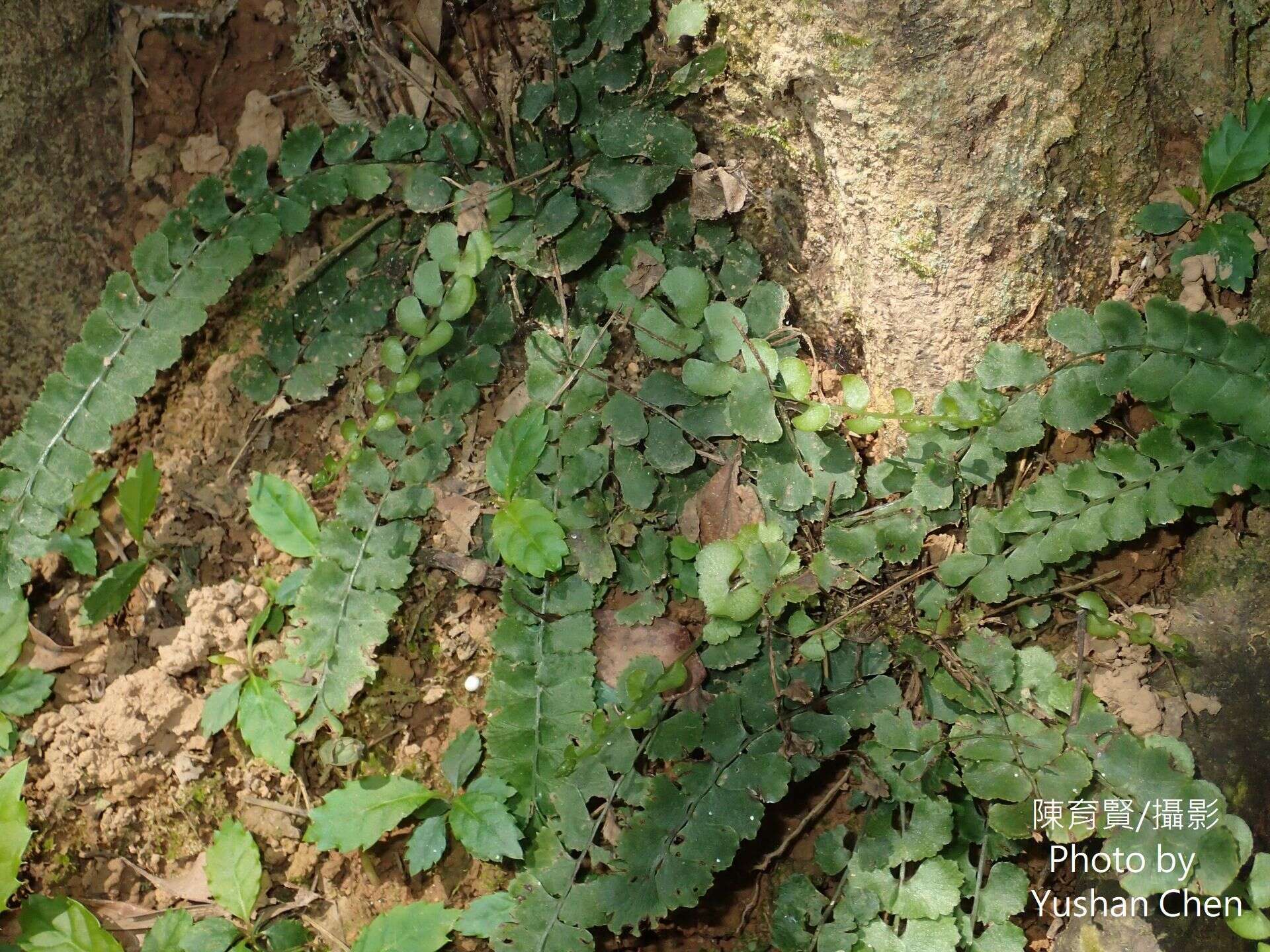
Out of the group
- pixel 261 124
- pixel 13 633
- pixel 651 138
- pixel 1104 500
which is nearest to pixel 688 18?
pixel 651 138

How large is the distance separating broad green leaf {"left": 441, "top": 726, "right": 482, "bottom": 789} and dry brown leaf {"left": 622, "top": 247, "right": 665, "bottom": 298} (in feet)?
3.56

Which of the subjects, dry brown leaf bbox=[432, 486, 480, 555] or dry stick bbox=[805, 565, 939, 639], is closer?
dry stick bbox=[805, 565, 939, 639]

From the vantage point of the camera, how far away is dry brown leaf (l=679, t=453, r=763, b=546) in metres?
2.25

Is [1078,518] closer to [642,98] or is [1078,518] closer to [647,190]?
[647,190]

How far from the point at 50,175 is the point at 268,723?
5.41ft

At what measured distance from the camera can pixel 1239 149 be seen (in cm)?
198

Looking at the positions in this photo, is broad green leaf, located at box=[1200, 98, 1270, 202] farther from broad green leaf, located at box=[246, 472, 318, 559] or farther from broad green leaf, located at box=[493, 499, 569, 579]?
broad green leaf, located at box=[246, 472, 318, 559]

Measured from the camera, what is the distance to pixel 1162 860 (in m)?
1.83

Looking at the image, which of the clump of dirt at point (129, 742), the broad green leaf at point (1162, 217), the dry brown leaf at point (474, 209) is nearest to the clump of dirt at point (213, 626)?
the clump of dirt at point (129, 742)

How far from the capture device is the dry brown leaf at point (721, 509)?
225cm

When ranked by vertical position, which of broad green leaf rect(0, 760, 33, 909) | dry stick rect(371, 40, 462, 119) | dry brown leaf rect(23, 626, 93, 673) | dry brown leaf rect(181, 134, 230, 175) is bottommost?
broad green leaf rect(0, 760, 33, 909)

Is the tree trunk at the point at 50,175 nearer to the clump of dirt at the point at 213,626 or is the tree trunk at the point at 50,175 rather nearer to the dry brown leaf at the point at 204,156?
the dry brown leaf at the point at 204,156

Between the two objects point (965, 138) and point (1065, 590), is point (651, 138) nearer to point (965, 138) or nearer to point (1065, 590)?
point (965, 138)

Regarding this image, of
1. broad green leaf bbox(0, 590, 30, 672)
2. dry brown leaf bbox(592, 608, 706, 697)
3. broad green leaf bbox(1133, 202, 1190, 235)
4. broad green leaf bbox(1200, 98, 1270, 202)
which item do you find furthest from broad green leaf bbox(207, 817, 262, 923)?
broad green leaf bbox(1200, 98, 1270, 202)
